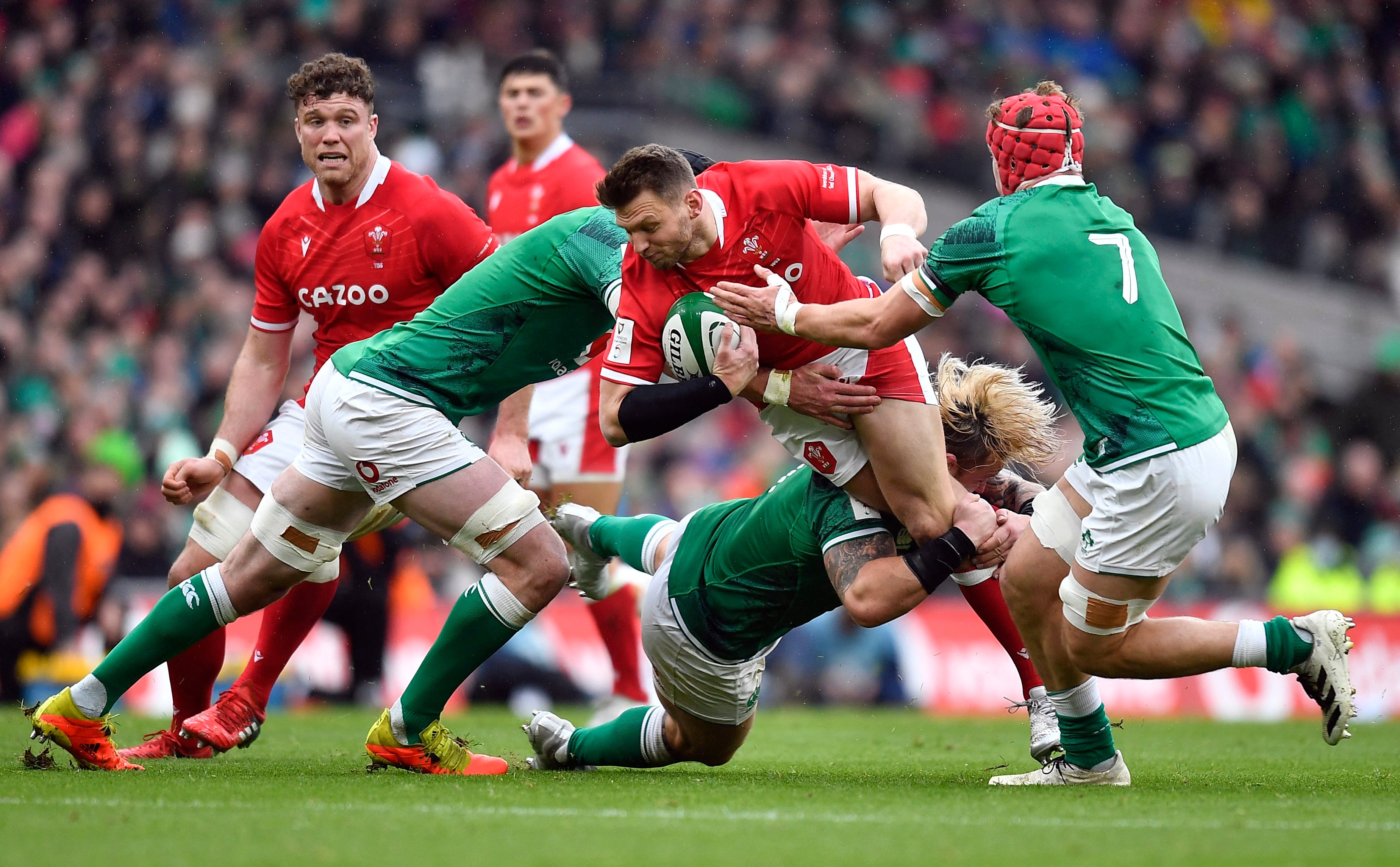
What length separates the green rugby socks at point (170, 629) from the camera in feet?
19.0

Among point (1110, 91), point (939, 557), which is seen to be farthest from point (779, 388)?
point (1110, 91)

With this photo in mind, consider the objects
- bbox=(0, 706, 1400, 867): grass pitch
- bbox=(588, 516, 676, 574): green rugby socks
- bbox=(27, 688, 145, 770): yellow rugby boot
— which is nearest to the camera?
bbox=(0, 706, 1400, 867): grass pitch

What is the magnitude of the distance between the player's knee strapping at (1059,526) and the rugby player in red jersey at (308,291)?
2.49 m

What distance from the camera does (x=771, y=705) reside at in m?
12.2

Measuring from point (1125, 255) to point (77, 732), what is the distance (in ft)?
13.2

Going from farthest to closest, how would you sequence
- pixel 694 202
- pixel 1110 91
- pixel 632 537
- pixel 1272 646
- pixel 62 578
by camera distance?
pixel 1110 91
pixel 62 578
pixel 632 537
pixel 694 202
pixel 1272 646

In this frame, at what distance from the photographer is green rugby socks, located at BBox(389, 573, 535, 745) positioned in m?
→ 5.70

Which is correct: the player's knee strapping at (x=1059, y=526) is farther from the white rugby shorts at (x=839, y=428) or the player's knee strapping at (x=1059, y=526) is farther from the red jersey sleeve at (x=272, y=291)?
the red jersey sleeve at (x=272, y=291)

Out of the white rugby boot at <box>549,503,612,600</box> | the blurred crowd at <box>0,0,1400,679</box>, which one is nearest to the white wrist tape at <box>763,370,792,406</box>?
the white rugby boot at <box>549,503,612,600</box>

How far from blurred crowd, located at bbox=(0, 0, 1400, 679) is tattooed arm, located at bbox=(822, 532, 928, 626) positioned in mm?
6322

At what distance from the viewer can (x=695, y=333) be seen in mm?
5406

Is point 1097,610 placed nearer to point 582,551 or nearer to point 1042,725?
point 1042,725

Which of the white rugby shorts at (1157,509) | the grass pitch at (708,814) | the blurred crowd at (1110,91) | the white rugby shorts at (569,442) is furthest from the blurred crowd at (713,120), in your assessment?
the white rugby shorts at (1157,509)

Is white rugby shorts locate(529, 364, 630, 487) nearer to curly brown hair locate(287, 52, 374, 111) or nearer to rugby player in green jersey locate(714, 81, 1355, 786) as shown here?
curly brown hair locate(287, 52, 374, 111)
